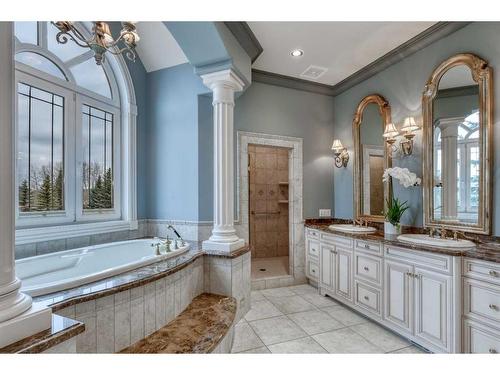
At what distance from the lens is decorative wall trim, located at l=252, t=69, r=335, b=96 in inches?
139

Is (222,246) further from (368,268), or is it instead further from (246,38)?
(246,38)

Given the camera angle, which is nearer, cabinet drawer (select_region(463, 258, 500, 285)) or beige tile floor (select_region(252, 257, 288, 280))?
cabinet drawer (select_region(463, 258, 500, 285))

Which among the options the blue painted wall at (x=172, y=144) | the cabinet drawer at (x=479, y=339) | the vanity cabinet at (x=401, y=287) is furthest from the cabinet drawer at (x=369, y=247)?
the blue painted wall at (x=172, y=144)

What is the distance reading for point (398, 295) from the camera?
2.39 metres

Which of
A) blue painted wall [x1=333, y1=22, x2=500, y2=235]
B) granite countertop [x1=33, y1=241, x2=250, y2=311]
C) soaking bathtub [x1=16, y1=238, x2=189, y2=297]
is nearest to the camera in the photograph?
granite countertop [x1=33, y1=241, x2=250, y2=311]

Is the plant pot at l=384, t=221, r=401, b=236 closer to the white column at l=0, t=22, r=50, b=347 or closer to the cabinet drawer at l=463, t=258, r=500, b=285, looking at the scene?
the cabinet drawer at l=463, t=258, r=500, b=285

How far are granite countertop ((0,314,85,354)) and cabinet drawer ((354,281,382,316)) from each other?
8.43 feet

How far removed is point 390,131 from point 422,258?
148cm

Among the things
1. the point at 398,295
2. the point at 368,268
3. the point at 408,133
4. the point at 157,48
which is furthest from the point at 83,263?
the point at 408,133

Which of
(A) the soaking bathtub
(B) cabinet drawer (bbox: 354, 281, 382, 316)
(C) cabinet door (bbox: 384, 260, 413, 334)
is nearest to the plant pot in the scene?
(C) cabinet door (bbox: 384, 260, 413, 334)

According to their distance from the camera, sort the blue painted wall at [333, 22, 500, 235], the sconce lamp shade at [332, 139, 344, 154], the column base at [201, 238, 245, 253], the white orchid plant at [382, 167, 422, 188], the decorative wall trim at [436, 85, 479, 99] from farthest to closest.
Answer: the sconce lamp shade at [332, 139, 344, 154]
the white orchid plant at [382, 167, 422, 188]
the column base at [201, 238, 245, 253]
the decorative wall trim at [436, 85, 479, 99]
the blue painted wall at [333, 22, 500, 235]

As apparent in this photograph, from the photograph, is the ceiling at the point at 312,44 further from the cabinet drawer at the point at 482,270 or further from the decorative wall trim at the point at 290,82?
the cabinet drawer at the point at 482,270

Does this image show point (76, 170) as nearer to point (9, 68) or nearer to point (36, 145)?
point (36, 145)
